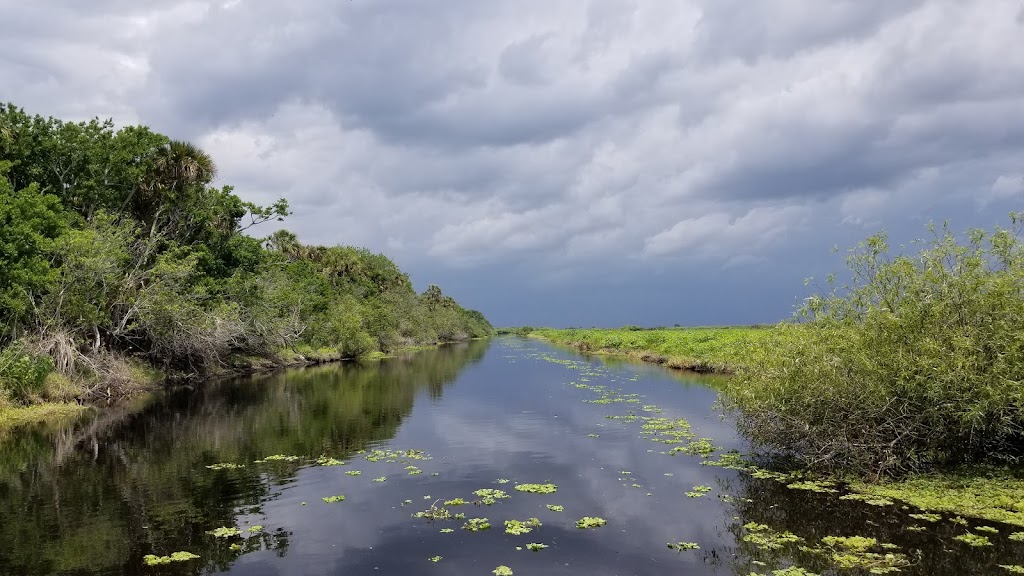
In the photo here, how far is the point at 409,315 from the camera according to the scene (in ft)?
362

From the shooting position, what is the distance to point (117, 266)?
3697cm

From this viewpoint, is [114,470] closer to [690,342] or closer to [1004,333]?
[1004,333]

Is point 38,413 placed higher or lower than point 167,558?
higher

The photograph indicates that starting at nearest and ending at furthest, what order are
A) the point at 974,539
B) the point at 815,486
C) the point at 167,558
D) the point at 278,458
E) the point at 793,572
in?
the point at 793,572 → the point at 167,558 → the point at 974,539 → the point at 815,486 → the point at 278,458

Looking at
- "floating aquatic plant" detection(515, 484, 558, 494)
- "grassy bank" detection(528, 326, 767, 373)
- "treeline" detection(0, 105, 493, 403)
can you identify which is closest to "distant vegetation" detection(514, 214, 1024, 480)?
"floating aquatic plant" detection(515, 484, 558, 494)

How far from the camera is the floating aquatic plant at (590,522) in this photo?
1458 centimetres

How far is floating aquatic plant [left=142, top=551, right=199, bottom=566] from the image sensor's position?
39.1 ft

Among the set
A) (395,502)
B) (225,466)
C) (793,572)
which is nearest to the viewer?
(793,572)

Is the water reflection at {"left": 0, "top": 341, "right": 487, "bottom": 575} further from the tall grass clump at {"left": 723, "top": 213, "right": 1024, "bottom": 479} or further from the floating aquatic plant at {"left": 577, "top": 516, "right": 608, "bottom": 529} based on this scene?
the tall grass clump at {"left": 723, "top": 213, "right": 1024, "bottom": 479}

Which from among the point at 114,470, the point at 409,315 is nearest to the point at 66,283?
the point at 114,470

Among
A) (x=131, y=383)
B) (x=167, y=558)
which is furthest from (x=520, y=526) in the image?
(x=131, y=383)

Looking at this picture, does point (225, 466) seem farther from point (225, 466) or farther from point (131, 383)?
point (131, 383)

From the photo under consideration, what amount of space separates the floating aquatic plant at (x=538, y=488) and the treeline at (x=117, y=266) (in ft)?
81.3

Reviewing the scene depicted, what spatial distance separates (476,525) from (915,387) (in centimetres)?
1190
